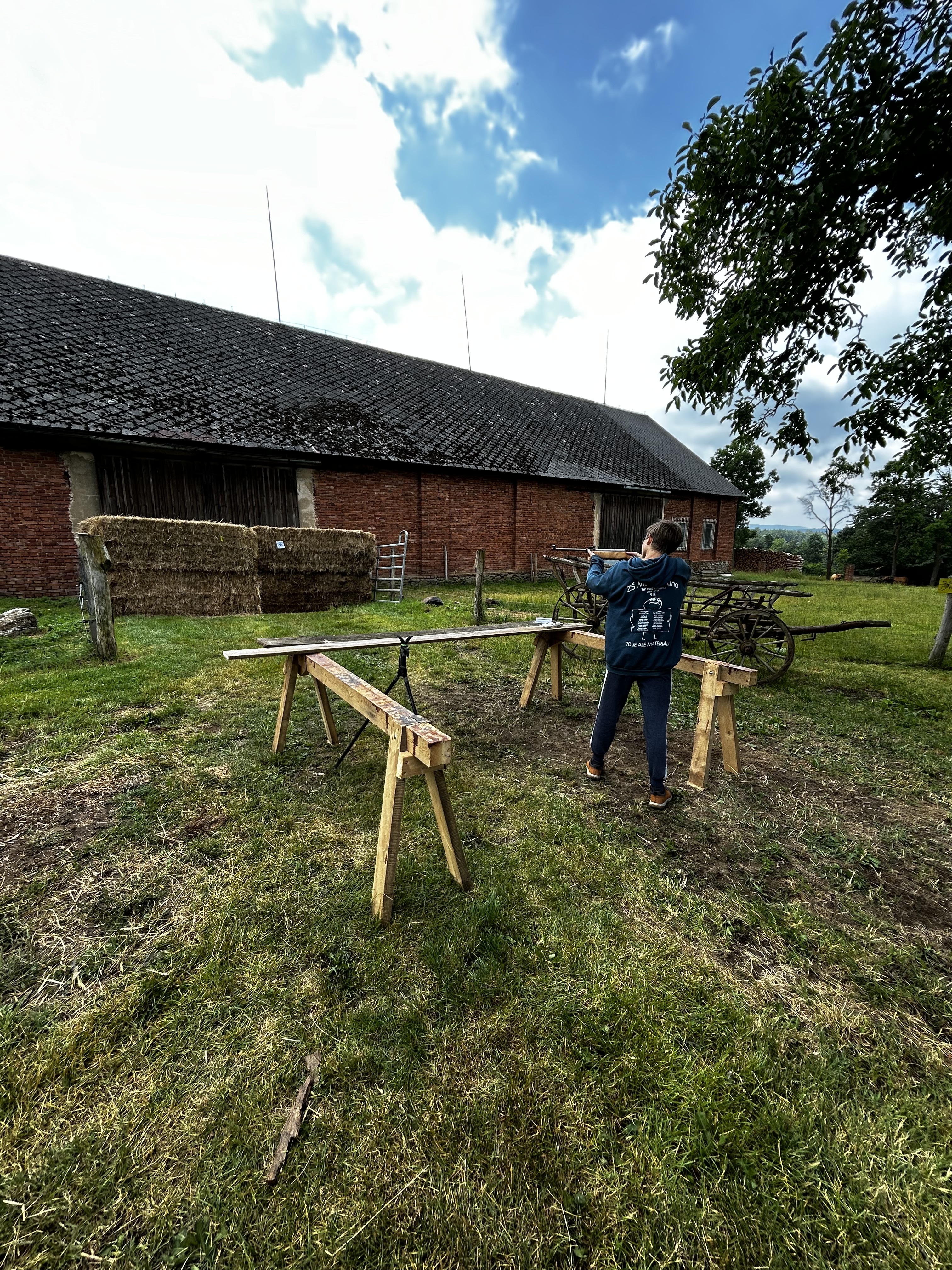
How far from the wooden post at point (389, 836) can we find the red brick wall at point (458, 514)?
1176cm

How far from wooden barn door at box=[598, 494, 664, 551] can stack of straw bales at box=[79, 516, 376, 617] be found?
11002mm

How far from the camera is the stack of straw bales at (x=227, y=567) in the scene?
28.5ft

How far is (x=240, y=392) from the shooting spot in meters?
12.4

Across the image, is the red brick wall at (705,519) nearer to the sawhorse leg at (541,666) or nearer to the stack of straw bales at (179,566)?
the stack of straw bales at (179,566)

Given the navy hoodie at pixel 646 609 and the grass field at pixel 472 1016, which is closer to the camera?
the grass field at pixel 472 1016

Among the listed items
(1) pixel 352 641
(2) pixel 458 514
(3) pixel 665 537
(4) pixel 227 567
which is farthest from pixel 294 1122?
(2) pixel 458 514

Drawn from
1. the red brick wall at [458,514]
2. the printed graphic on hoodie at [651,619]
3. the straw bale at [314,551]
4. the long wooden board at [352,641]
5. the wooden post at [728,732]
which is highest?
the red brick wall at [458,514]

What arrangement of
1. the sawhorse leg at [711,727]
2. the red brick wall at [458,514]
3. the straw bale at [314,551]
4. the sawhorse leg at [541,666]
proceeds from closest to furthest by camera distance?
the sawhorse leg at [711,727] < the sawhorse leg at [541,666] < the straw bale at [314,551] < the red brick wall at [458,514]

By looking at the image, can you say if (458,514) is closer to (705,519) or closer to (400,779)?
(400,779)

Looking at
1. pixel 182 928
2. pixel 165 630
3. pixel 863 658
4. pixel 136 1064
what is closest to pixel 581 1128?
pixel 136 1064

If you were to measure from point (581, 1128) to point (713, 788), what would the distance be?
2666mm

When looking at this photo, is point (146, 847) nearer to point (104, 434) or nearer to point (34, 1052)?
point (34, 1052)

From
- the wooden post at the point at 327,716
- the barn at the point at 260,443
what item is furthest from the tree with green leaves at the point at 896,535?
the wooden post at the point at 327,716

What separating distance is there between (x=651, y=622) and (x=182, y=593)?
30.0 feet
